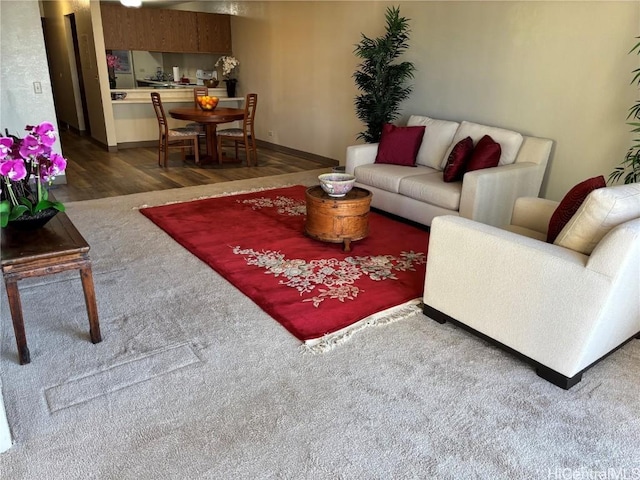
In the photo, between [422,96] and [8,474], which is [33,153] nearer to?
[8,474]

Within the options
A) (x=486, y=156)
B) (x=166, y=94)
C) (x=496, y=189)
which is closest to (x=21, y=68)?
(x=166, y=94)

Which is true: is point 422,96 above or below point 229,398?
above

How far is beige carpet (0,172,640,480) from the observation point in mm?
1741

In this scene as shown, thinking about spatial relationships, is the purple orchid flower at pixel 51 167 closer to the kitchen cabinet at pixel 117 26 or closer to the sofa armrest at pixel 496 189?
the sofa armrest at pixel 496 189

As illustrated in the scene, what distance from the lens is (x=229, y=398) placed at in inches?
81.5

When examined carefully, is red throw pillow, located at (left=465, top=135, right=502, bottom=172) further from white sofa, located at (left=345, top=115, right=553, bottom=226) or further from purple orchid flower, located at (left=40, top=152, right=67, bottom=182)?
purple orchid flower, located at (left=40, top=152, right=67, bottom=182)

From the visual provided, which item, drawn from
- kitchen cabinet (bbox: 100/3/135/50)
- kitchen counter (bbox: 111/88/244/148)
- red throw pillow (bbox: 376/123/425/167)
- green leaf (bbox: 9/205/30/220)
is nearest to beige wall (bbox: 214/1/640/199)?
red throw pillow (bbox: 376/123/425/167)

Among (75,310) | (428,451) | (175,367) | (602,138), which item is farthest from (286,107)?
(428,451)

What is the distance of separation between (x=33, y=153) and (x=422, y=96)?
4.07 m

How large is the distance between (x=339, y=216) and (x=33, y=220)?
191cm

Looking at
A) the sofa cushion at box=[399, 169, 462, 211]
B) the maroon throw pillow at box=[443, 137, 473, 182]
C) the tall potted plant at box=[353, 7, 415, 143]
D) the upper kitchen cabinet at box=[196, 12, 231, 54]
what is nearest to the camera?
the sofa cushion at box=[399, 169, 462, 211]

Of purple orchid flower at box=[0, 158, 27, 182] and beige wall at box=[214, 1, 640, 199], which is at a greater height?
beige wall at box=[214, 1, 640, 199]

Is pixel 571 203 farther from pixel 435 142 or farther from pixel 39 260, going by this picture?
pixel 39 260

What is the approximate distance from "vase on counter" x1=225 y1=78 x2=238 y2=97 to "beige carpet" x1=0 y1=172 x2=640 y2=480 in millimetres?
6506
